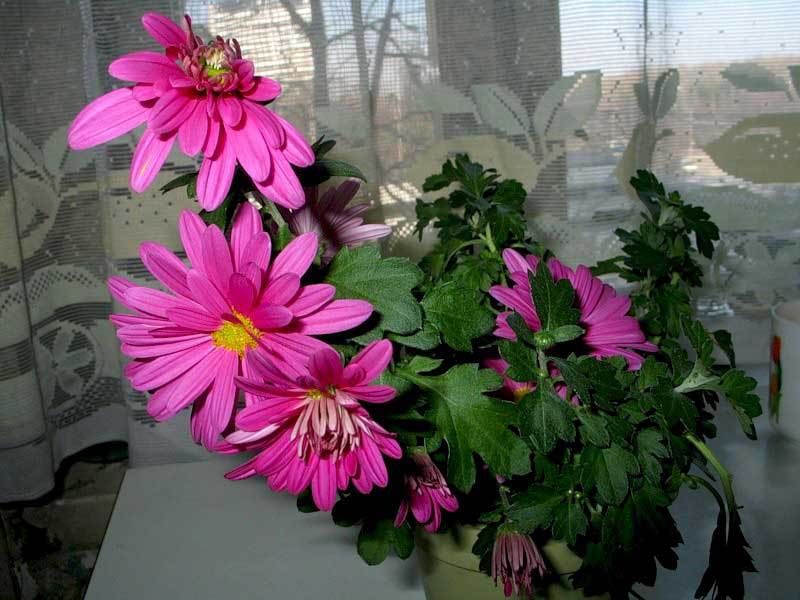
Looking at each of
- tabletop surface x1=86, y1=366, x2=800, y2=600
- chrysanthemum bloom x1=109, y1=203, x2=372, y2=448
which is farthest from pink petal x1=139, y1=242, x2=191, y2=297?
tabletop surface x1=86, y1=366, x2=800, y2=600

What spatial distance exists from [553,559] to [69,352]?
66 cm

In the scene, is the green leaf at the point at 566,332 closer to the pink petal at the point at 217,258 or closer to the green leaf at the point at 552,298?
the green leaf at the point at 552,298

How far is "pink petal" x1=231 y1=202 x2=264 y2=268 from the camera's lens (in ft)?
1.14

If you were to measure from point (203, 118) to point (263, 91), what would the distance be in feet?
0.10

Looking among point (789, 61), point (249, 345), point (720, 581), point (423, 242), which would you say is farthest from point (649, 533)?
point (789, 61)

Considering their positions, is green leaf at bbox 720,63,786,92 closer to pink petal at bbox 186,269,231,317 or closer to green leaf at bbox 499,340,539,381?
green leaf at bbox 499,340,539,381

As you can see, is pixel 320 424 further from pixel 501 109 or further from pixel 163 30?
pixel 501 109

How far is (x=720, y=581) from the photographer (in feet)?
1.36

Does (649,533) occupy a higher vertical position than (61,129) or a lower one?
lower

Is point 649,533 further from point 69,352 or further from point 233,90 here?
point 69,352

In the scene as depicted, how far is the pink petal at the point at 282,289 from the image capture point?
0.31 m

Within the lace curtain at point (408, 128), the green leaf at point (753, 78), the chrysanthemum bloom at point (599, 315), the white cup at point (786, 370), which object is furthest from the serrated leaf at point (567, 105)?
the chrysanthemum bloom at point (599, 315)

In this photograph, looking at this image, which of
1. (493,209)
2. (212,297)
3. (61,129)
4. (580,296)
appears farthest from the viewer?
(61,129)

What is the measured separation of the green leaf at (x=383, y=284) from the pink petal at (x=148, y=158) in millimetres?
96
